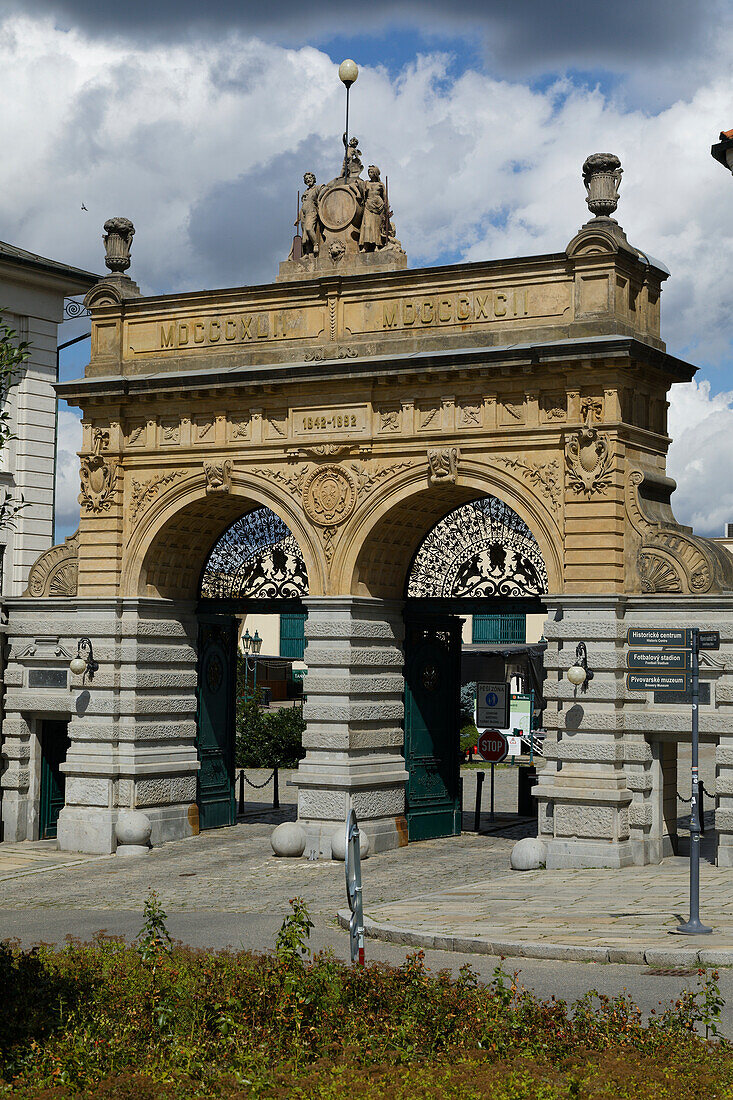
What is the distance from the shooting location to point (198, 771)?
2416cm

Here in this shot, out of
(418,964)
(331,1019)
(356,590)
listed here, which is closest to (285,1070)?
(331,1019)

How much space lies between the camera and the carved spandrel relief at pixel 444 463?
20672 mm

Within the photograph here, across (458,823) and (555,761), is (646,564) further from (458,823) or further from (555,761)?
(458,823)

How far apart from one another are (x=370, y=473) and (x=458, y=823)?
6.27 meters

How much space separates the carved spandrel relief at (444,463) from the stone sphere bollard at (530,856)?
5242mm

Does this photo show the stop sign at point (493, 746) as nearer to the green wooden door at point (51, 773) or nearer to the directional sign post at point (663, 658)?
the directional sign post at point (663, 658)

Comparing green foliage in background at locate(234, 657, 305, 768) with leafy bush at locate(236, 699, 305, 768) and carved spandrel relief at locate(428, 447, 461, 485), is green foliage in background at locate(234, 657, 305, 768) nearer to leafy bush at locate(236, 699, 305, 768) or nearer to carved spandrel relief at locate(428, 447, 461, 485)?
leafy bush at locate(236, 699, 305, 768)

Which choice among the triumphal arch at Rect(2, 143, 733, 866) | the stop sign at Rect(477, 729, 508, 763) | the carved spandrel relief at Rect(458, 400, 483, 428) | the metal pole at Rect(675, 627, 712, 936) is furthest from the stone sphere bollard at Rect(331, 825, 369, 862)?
the metal pole at Rect(675, 627, 712, 936)

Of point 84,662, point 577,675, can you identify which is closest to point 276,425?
point 84,662

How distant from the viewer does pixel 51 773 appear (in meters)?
24.4

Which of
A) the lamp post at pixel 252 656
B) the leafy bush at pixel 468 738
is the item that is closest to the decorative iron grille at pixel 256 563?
the lamp post at pixel 252 656

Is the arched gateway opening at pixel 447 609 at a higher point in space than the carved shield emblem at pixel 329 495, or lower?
lower

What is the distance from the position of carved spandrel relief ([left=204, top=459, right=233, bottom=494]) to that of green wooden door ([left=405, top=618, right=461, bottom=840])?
11.9 feet

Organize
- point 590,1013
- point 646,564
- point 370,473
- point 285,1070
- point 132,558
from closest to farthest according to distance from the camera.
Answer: point 285,1070 < point 590,1013 < point 646,564 < point 370,473 < point 132,558
